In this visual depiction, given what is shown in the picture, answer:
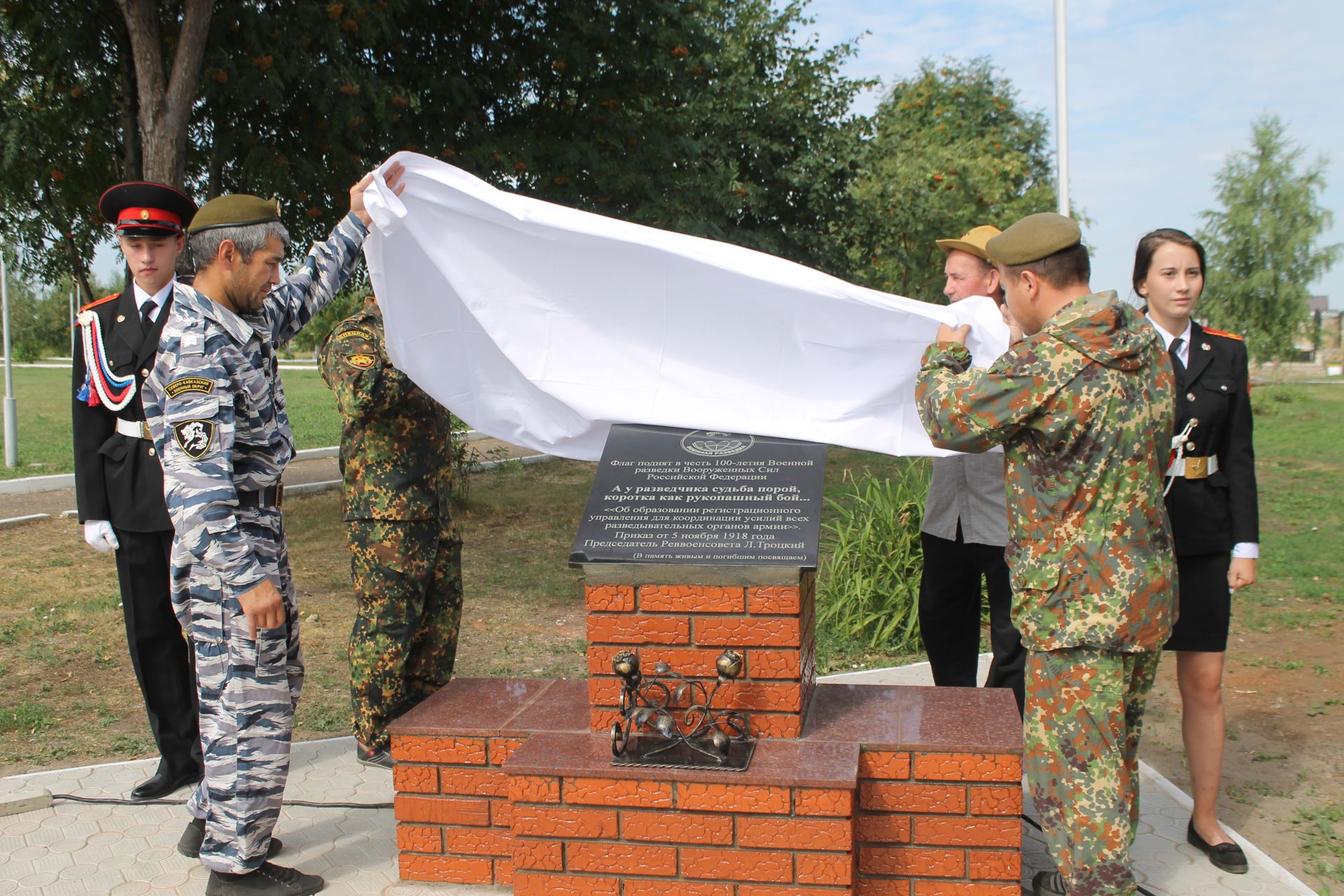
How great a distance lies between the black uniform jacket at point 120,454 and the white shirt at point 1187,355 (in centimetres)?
345

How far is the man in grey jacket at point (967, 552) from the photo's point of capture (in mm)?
3758

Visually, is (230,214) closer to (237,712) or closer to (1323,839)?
(237,712)

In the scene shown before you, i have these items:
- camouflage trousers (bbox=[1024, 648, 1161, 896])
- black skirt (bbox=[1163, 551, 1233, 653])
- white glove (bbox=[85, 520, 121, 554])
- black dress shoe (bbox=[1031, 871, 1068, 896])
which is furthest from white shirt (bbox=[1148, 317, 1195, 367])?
white glove (bbox=[85, 520, 121, 554])

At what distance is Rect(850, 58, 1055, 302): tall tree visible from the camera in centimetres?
1388

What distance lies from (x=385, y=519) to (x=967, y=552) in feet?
7.03

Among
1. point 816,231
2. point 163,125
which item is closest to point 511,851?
point 163,125

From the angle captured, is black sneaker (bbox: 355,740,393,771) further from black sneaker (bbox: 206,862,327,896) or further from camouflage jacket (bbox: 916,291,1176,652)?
camouflage jacket (bbox: 916,291,1176,652)

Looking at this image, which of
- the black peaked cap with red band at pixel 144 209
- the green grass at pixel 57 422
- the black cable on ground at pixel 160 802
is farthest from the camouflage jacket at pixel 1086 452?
the green grass at pixel 57 422

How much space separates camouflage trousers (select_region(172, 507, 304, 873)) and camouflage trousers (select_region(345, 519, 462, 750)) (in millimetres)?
845

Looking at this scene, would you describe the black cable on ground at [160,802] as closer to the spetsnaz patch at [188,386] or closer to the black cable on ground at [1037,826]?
the spetsnaz patch at [188,386]

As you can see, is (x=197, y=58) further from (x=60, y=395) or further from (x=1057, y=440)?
(x=60, y=395)

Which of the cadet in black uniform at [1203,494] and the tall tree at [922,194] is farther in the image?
the tall tree at [922,194]

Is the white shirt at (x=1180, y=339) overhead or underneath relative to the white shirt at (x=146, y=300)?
underneath

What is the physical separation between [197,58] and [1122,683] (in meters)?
6.67
